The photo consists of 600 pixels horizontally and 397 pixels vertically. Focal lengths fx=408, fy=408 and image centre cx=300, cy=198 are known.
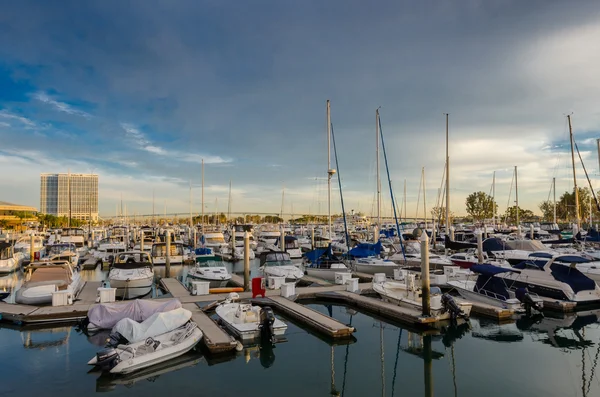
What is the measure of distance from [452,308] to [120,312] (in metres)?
14.3

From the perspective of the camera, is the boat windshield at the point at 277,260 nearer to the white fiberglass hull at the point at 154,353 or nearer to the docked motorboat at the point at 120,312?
the docked motorboat at the point at 120,312

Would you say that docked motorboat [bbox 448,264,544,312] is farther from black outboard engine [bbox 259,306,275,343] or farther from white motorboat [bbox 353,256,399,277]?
black outboard engine [bbox 259,306,275,343]

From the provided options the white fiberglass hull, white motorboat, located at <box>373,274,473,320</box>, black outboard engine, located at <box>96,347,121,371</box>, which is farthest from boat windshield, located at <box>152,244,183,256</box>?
black outboard engine, located at <box>96,347,121,371</box>

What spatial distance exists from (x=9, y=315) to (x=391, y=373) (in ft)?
54.7

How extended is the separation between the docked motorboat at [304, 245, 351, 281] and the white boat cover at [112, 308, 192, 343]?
16384 mm

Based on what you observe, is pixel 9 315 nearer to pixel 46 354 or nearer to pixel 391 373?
pixel 46 354

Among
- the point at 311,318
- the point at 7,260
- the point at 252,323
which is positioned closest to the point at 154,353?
the point at 252,323

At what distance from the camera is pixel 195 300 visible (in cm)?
2181

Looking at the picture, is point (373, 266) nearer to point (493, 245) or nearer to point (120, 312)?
point (493, 245)

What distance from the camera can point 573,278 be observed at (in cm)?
2172

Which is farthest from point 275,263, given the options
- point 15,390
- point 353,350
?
point 15,390

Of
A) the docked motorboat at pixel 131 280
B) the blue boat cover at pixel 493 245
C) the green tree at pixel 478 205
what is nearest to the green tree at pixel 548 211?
the green tree at pixel 478 205

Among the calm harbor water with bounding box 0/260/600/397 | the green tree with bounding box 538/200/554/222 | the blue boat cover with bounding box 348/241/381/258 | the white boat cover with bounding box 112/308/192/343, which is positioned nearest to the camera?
the calm harbor water with bounding box 0/260/600/397

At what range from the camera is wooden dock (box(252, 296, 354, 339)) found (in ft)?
54.4
